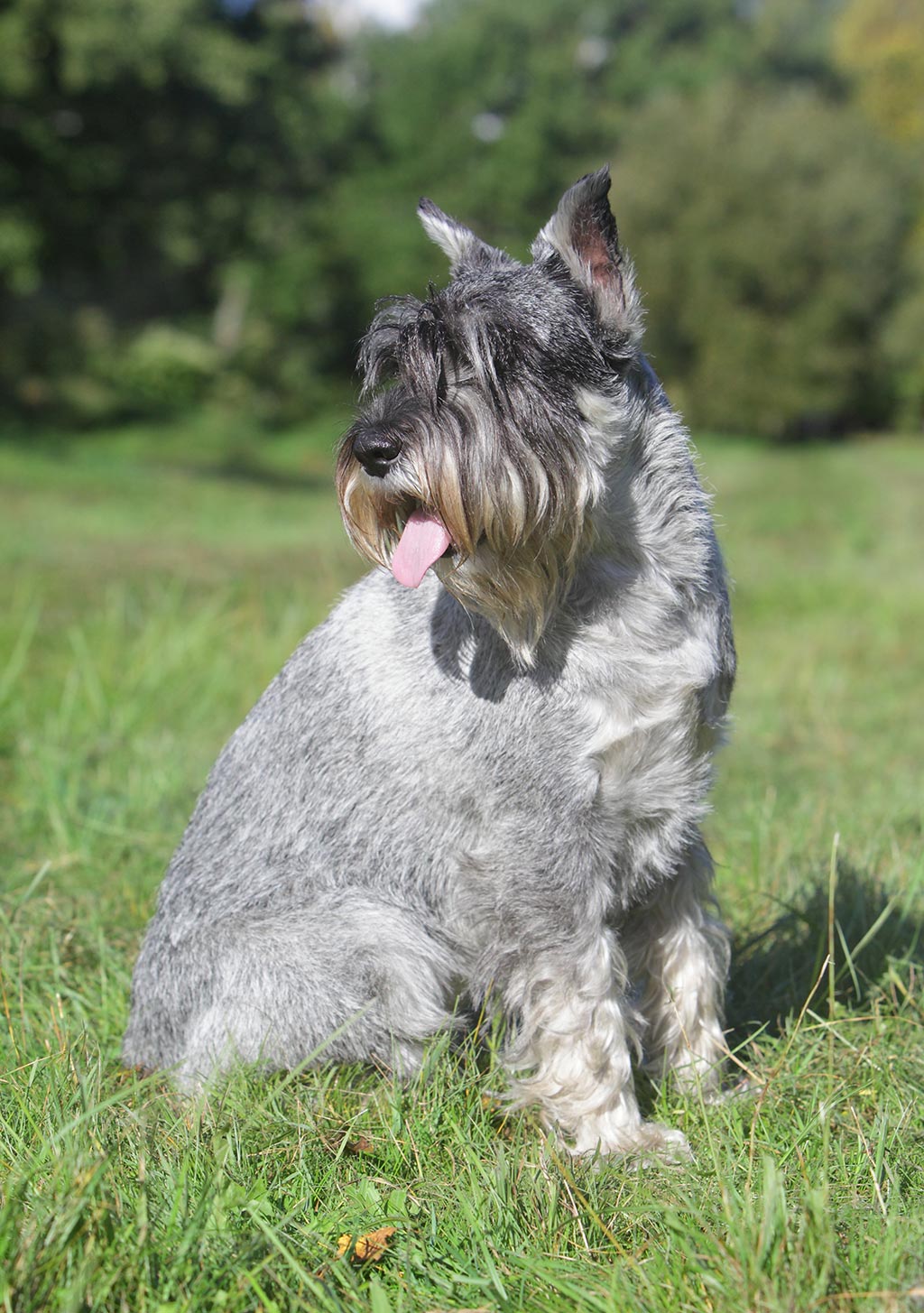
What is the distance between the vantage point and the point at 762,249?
116 ft

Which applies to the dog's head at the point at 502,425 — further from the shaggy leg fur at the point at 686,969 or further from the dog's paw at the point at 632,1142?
the dog's paw at the point at 632,1142

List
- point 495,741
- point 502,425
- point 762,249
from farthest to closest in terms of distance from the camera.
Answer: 1. point 762,249
2. point 495,741
3. point 502,425

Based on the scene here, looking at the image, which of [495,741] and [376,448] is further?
[495,741]

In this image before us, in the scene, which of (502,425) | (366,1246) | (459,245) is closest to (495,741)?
(502,425)

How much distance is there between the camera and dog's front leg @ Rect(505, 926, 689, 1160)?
3051mm

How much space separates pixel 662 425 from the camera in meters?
3.15

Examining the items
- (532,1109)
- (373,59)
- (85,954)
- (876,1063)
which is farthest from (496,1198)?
(373,59)

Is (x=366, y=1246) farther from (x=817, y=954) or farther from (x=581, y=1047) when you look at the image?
(x=817, y=954)

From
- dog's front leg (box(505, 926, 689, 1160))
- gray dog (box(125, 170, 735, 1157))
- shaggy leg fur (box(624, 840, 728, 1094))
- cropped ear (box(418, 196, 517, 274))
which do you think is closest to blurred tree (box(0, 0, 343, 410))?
cropped ear (box(418, 196, 517, 274))

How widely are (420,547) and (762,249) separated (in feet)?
117

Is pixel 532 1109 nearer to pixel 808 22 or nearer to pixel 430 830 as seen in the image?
pixel 430 830

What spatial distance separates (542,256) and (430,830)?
61.5 inches

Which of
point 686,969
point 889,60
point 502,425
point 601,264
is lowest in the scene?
point 686,969

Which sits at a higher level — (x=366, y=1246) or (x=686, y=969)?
(x=686, y=969)
